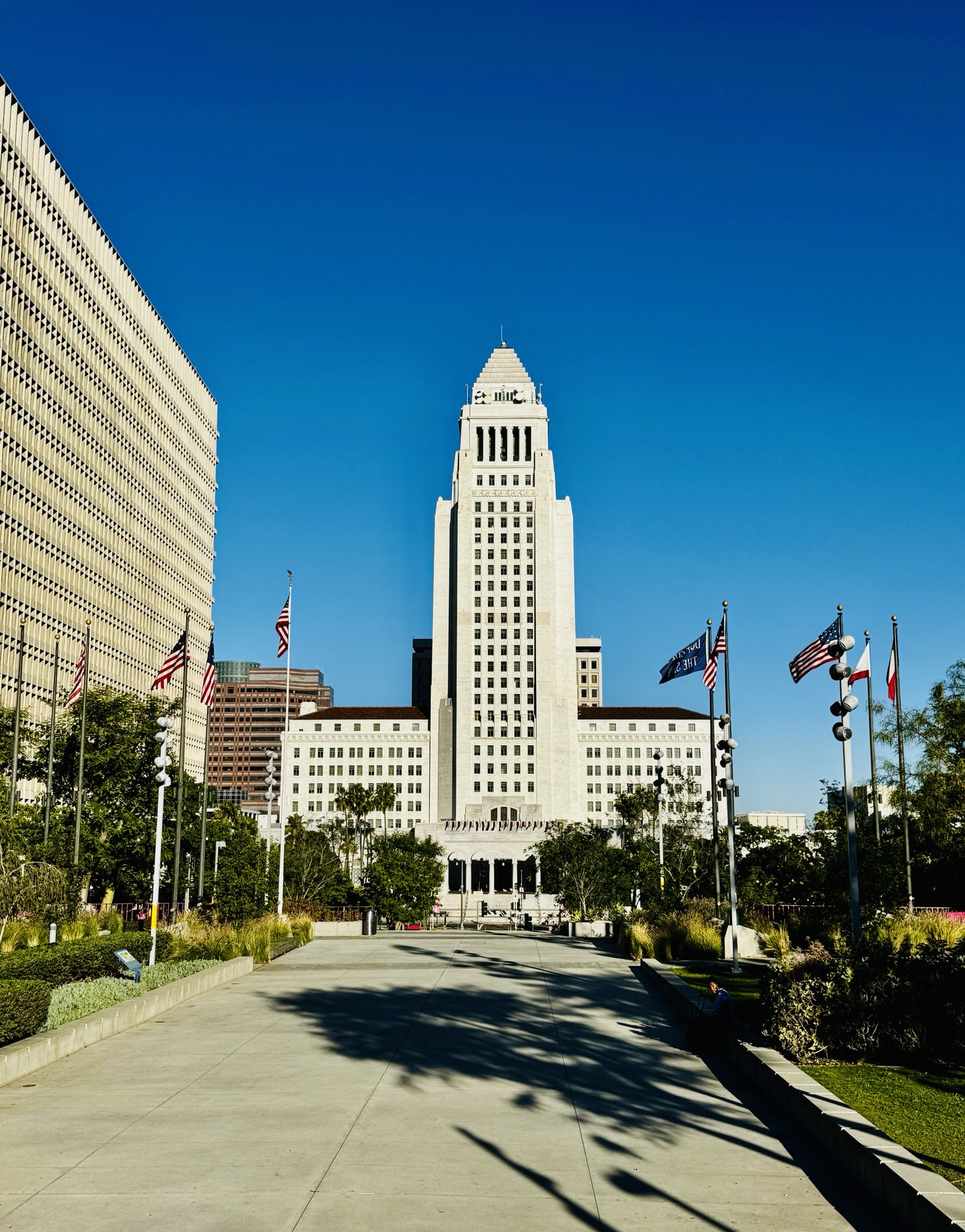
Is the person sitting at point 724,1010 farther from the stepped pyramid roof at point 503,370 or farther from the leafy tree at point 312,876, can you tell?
the stepped pyramid roof at point 503,370

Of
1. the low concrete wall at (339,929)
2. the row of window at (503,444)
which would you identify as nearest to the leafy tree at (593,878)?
the low concrete wall at (339,929)

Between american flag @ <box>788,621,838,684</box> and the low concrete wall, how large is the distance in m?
23.9

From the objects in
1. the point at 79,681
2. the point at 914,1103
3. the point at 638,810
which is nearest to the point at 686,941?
the point at 914,1103

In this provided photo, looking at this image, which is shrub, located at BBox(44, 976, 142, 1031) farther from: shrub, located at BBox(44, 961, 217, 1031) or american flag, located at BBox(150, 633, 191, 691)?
american flag, located at BBox(150, 633, 191, 691)

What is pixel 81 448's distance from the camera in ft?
334

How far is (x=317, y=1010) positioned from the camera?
2556cm

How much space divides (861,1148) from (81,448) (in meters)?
99.7

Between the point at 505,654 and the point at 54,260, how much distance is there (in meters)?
88.0

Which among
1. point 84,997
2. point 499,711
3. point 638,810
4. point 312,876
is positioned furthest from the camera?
point 499,711

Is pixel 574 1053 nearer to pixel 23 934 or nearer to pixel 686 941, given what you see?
pixel 686 941

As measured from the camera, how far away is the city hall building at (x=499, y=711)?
165m

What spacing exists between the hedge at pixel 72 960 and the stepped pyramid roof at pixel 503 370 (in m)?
157

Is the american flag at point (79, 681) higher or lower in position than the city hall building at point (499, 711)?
lower


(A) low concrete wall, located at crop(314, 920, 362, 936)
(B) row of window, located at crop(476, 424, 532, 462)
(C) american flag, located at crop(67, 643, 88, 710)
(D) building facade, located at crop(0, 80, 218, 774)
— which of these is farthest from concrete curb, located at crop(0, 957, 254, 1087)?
(B) row of window, located at crop(476, 424, 532, 462)
